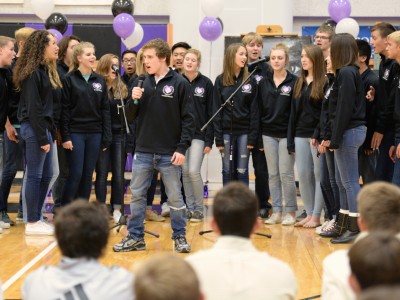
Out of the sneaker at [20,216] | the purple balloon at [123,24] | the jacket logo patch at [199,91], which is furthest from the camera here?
the purple balloon at [123,24]

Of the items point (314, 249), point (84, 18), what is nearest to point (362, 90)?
point (314, 249)

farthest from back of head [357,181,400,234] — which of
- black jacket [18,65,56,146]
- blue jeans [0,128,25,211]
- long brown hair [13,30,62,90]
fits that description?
blue jeans [0,128,25,211]

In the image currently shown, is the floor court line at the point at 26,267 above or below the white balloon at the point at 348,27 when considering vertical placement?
below

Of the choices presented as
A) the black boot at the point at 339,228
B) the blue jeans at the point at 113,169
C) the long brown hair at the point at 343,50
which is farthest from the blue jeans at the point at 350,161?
the blue jeans at the point at 113,169

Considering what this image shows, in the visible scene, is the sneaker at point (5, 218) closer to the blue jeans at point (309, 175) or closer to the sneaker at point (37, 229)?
the sneaker at point (37, 229)

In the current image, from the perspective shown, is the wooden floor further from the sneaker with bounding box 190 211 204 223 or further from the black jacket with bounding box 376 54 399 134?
the black jacket with bounding box 376 54 399 134

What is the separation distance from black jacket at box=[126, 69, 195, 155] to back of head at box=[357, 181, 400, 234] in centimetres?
245

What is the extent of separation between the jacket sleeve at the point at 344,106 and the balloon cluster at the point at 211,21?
2995mm

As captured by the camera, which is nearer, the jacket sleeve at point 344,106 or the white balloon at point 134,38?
the jacket sleeve at point 344,106

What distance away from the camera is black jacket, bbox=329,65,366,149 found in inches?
201

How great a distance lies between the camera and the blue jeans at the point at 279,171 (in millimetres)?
6188

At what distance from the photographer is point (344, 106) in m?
5.12

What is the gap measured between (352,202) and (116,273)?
3437 millimetres

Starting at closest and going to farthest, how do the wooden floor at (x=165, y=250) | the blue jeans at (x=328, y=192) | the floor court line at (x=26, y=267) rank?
the floor court line at (x=26, y=267) → the wooden floor at (x=165, y=250) → the blue jeans at (x=328, y=192)
